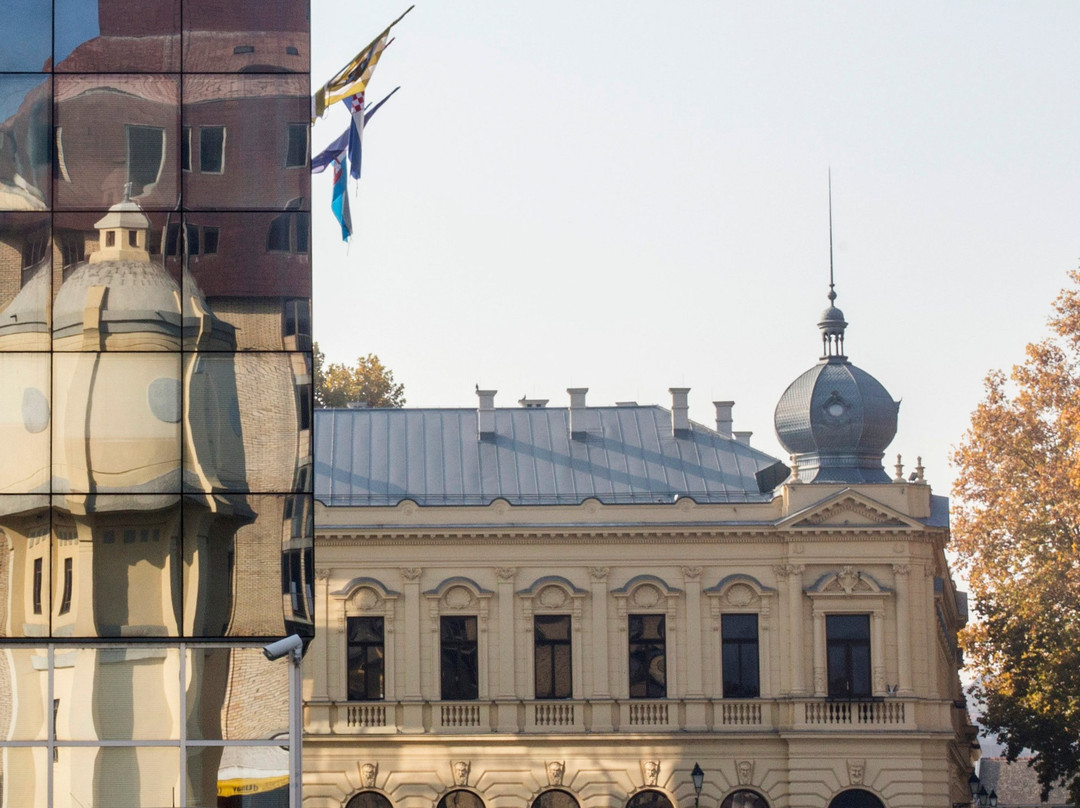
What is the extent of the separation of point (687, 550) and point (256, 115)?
2572 cm

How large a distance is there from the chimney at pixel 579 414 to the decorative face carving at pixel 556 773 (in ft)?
31.1

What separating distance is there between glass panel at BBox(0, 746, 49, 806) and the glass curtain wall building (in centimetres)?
3

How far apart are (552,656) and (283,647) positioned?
2600 centimetres

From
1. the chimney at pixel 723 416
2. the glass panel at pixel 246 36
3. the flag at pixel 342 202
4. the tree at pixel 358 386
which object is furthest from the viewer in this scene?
the tree at pixel 358 386

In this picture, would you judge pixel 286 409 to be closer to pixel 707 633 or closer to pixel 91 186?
pixel 91 186

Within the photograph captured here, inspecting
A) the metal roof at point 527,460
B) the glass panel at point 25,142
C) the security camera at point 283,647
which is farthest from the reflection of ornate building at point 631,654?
the security camera at point 283,647

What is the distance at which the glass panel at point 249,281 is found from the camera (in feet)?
→ 110

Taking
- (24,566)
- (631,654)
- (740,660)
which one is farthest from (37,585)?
(740,660)

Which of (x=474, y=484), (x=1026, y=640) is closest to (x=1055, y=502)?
(x=1026, y=640)

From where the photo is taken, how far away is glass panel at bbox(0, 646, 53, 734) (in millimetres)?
32281

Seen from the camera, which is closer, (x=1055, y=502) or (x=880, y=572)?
(x=880, y=572)

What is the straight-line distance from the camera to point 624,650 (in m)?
57.2

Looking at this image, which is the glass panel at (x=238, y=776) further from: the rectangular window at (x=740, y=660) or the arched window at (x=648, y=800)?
the rectangular window at (x=740, y=660)

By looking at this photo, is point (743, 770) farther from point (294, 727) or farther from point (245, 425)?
point (245, 425)
